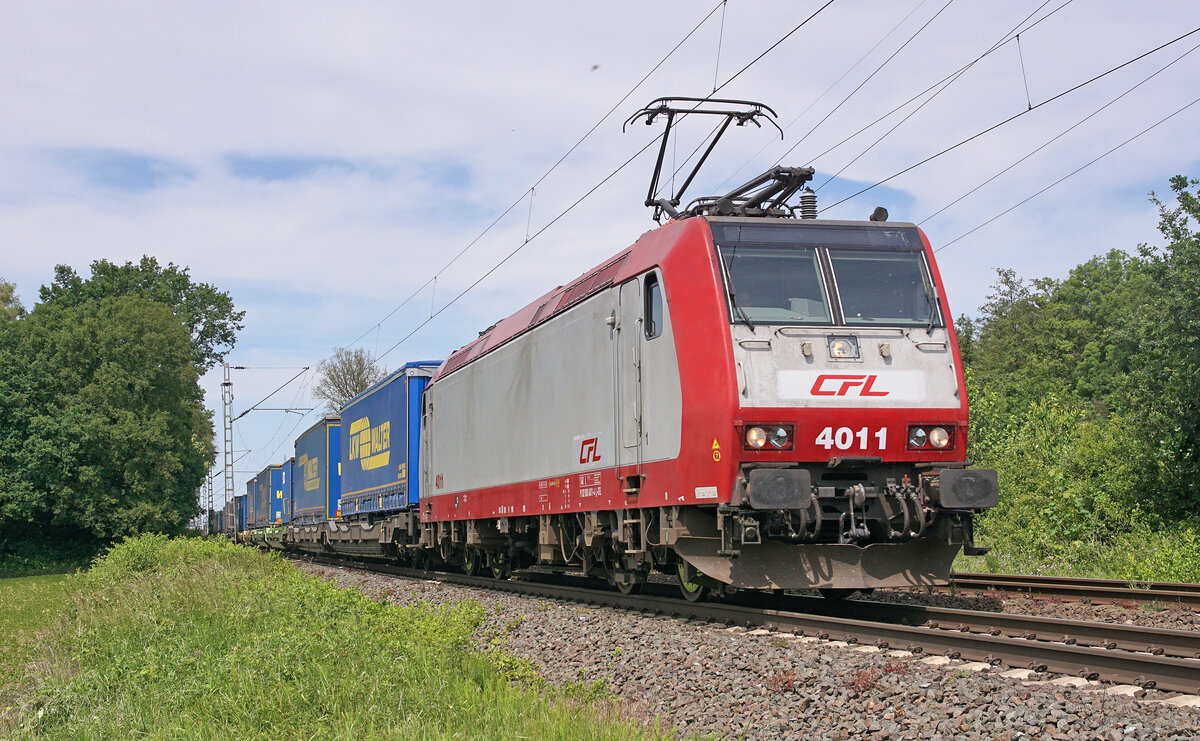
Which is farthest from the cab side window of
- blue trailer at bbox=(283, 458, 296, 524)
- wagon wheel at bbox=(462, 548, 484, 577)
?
blue trailer at bbox=(283, 458, 296, 524)

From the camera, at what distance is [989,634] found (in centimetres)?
753

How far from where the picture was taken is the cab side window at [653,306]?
32.6 ft

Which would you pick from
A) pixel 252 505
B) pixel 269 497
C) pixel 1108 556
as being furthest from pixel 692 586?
pixel 252 505

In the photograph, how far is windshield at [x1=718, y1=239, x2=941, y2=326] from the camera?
9.12m

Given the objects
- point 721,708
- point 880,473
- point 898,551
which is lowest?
point 721,708

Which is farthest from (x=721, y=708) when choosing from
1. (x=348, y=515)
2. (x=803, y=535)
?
(x=348, y=515)

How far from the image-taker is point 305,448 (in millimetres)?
32688

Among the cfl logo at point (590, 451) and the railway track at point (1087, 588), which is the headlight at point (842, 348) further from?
the cfl logo at point (590, 451)

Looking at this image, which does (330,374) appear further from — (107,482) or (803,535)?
(803,535)

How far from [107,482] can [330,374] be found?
26741 millimetres

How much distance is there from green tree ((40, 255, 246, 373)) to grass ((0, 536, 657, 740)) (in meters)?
42.5

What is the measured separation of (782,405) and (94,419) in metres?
33.6

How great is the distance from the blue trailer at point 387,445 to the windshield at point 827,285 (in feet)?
38.9

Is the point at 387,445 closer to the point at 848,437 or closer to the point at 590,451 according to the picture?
the point at 590,451
